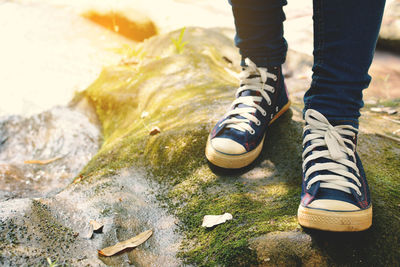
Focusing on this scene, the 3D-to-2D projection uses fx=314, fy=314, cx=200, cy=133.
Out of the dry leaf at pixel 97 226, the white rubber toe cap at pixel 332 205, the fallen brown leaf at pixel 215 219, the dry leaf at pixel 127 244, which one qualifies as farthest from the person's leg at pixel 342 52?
the dry leaf at pixel 97 226

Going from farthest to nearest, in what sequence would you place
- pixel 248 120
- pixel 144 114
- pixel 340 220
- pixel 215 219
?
pixel 144 114 < pixel 248 120 < pixel 215 219 < pixel 340 220

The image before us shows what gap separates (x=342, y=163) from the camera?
1.21 m

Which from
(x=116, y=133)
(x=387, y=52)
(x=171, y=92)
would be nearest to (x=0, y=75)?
(x=116, y=133)

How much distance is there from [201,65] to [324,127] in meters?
1.99

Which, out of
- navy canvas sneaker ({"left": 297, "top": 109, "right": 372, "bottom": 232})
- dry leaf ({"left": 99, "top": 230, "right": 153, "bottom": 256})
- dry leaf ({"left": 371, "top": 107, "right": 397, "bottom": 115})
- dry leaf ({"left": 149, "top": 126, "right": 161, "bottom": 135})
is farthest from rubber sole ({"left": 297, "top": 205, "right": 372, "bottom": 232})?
dry leaf ({"left": 371, "top": 107, "right": 397, "bottom": 115})

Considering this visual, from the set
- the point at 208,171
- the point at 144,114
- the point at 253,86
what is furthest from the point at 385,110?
the point at 144,114

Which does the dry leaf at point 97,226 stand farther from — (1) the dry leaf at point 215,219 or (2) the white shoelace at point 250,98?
(2) the white shoelace at point 250,98

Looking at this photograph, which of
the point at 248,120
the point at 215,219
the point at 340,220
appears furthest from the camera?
the point at 248,120

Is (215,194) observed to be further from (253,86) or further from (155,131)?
(155,131)

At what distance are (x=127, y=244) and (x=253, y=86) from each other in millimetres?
1006

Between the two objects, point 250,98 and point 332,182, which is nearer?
point 332,182

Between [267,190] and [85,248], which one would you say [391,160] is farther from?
[85,248]

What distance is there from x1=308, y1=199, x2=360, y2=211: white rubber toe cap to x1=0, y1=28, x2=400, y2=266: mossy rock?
0.32 ft

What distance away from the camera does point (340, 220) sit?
3.51 feet
